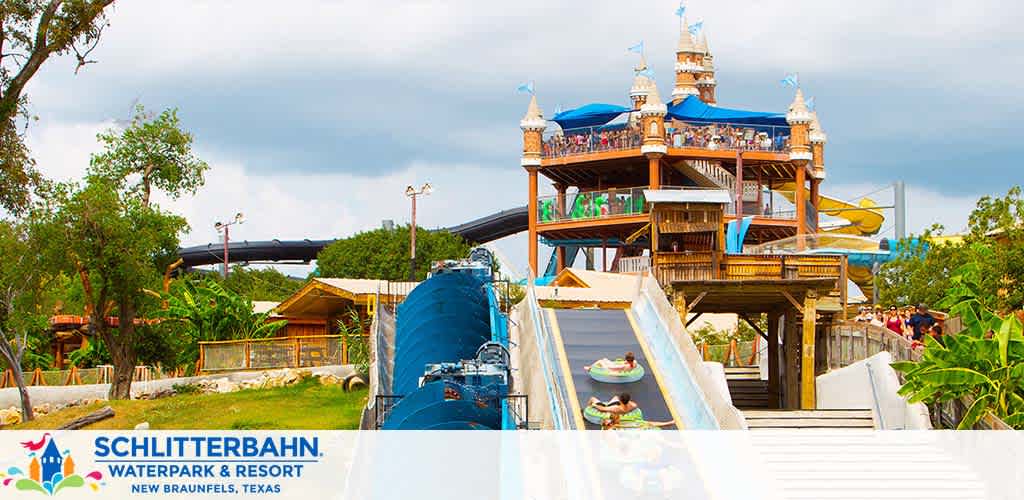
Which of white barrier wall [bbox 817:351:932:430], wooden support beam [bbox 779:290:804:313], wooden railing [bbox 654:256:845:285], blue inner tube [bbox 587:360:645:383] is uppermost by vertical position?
wooden railing [bbox 654:256:845:285]

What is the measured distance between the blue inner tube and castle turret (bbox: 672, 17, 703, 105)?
4640cm

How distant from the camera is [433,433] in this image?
21.9 m

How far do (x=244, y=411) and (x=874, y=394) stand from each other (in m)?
15.4

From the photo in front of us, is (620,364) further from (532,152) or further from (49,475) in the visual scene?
(532,152)

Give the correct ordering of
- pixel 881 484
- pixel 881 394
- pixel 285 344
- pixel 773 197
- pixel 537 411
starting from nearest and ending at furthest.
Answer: pixel 881 484, pixel 537 411, pixel 881 394, pixel 285 344, pixel 773 197

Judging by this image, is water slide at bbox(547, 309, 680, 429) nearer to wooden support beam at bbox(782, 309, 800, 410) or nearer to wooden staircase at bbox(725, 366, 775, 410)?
wooden support beam at bbox(782, 309, 800, 410)

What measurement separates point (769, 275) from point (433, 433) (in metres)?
15.8

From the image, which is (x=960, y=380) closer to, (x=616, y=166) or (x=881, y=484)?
(x=881, y=484)

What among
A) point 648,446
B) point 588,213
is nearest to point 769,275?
point 648,446

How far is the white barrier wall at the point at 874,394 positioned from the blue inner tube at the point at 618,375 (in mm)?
5191

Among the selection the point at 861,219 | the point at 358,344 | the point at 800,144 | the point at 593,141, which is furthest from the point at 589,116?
the point at 861,219

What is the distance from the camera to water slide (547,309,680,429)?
2544 centimetres

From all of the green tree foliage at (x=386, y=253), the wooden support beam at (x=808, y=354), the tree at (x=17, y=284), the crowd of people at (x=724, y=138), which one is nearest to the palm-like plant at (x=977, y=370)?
the wooden support beam at (x=808, y=354)

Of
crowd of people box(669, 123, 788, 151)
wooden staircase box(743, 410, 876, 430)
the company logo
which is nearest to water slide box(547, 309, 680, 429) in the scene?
wooden staircase box(743, 410, 876, 430)
